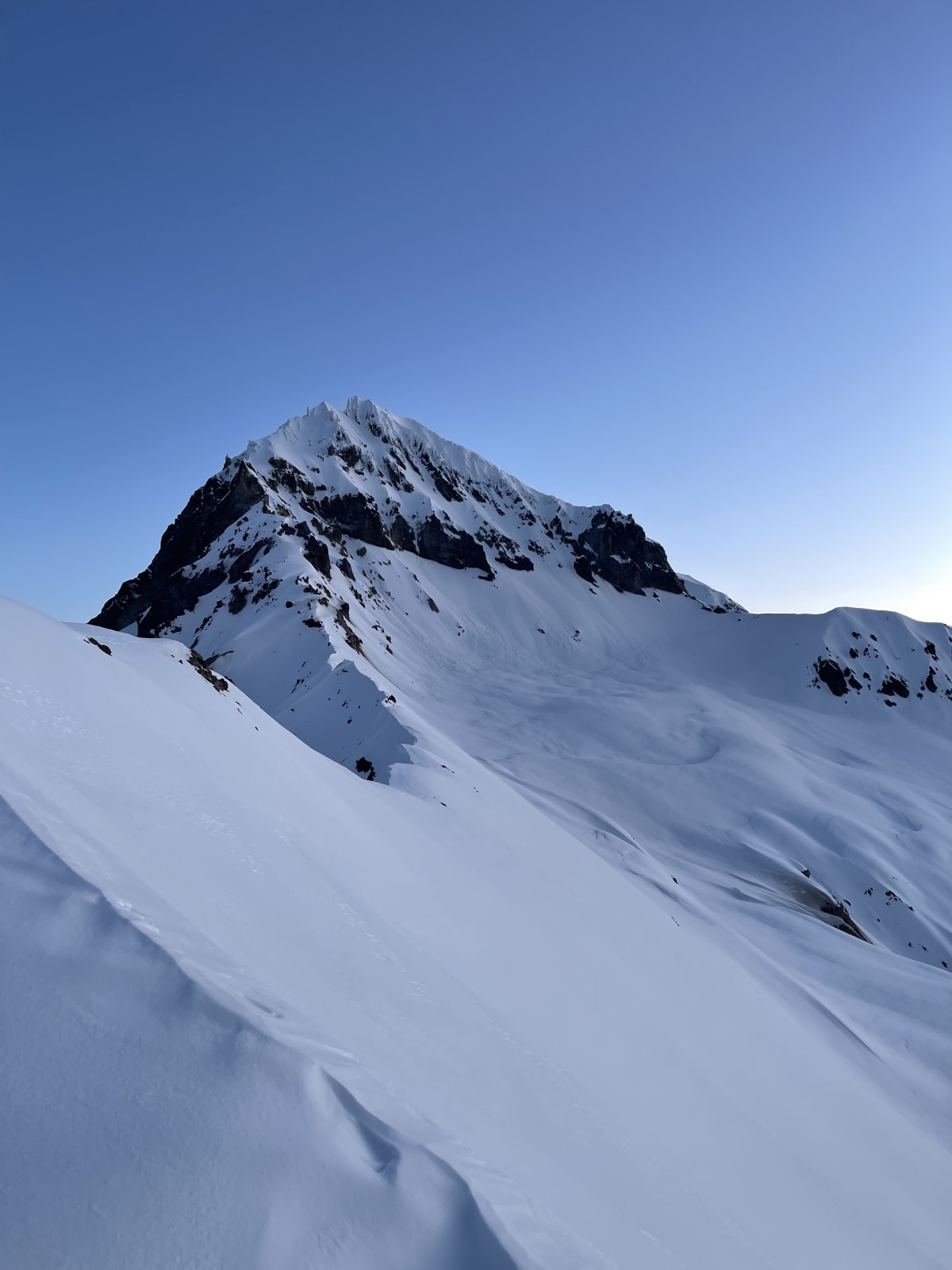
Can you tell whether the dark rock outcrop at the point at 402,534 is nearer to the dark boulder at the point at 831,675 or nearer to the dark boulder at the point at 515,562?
the dark boulder at the point at 515,562

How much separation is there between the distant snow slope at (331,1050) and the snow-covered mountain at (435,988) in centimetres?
3

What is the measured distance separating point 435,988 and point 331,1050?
131 inches

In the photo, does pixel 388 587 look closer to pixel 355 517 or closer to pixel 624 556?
pixel 355 517

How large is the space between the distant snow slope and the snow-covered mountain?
0.03 meters

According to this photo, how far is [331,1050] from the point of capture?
3871 millimetres

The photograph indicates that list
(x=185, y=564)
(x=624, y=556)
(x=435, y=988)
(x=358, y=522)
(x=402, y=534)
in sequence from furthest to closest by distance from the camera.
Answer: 1. (x=624, y=556)
2. (x=402, y=534)
3. (x=358, y=522)
4. (x=185, y=564)
5. (x=435, y=988)

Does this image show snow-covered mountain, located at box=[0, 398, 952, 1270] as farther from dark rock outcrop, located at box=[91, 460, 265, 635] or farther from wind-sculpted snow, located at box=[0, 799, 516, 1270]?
dark rock outcrop, located at box=[91, 460, 265, 635]

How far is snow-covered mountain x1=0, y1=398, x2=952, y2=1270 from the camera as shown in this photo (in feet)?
10.5

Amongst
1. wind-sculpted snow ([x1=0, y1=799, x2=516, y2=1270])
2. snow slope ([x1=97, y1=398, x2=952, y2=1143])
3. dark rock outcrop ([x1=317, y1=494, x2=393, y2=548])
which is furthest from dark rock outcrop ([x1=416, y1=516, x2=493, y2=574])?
wind-sculpted snow ([x1=0, y1=799, x2=516, y2=1270])

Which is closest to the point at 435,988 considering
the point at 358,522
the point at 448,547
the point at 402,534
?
the point at 358,522

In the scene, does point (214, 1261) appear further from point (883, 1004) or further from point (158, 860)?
point (883, 1004)

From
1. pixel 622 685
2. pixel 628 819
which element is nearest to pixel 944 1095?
pixel 628 819

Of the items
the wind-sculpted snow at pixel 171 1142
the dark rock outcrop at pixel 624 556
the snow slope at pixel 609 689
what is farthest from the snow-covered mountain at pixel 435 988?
the dark rock outcrop at pixel 624 556

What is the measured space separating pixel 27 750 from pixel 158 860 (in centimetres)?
166
